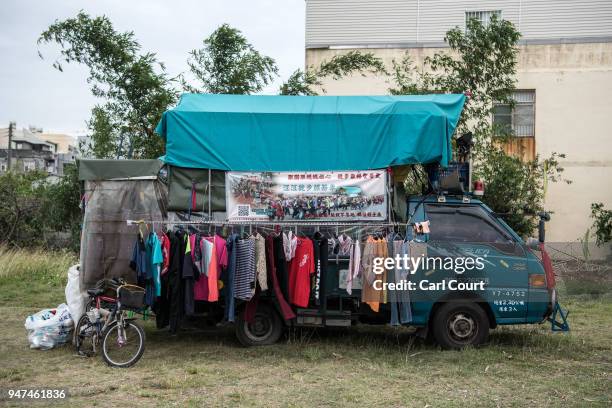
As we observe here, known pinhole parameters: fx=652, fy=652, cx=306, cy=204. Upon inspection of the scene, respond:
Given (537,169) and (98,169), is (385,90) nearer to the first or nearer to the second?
(537,169)

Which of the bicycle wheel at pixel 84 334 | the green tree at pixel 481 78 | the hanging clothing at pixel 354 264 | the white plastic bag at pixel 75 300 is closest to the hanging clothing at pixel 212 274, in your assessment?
the bicycle wheel at pixel 84 334

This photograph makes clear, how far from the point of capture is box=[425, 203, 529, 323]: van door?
8.77 metres

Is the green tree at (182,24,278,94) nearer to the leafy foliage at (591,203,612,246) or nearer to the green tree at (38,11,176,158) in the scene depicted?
the green tree at (38,11,176,158)

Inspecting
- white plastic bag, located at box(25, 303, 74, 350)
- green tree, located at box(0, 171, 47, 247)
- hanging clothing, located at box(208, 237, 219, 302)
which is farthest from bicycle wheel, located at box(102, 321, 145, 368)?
green tree, located at box(0, 171, 47, 247)

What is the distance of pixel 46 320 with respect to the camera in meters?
9.20

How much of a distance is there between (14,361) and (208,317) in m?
2.55

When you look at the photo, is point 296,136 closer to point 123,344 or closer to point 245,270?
point 245,270

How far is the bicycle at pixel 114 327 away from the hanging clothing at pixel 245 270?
1.25 m

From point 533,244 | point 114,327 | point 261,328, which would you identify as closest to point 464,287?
point 533,244

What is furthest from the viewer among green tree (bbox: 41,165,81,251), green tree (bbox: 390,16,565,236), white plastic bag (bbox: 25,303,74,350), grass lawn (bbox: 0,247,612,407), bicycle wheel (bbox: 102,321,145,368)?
green tree (bbox: 41,165,81,251)

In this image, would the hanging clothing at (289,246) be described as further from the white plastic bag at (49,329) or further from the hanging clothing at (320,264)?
the white plastic bag at (49,329)

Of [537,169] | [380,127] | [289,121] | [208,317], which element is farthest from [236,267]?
[537,169]

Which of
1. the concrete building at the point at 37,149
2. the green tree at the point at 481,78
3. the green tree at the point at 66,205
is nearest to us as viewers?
the green tree at the point at 481,78

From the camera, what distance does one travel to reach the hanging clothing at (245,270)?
8641 millimetres
